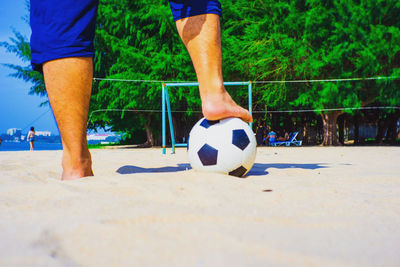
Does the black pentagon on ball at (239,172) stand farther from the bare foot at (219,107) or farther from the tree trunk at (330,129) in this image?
the tree trunk at (330,129)

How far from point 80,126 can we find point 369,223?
1598mm

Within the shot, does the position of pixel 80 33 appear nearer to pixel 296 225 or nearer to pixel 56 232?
pixel 56 232

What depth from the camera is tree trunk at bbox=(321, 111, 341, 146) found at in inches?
540

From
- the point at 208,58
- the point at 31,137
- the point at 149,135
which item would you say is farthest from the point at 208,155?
the point at 149,135

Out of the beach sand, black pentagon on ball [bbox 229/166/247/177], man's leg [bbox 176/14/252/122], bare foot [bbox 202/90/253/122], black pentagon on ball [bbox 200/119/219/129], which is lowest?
black pentagon on ball [bbox 229/166/247/177]

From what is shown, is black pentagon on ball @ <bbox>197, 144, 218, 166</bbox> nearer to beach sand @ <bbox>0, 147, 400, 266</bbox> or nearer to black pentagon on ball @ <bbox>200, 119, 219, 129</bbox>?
black pentagon on ball @ <bbox>200, 119, 219, 129</bbox>

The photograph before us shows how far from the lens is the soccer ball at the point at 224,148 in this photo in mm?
2340

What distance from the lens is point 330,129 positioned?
14.0 metres

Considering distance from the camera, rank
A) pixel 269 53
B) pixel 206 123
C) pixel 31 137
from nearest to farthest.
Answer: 1. pixel 206 123
2. pixel 31 137
3. pixel 269 53

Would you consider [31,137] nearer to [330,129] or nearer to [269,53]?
[269,53]

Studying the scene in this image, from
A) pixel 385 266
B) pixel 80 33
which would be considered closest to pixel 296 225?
pixel 385 266

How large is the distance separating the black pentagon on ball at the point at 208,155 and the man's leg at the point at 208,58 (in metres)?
0.24

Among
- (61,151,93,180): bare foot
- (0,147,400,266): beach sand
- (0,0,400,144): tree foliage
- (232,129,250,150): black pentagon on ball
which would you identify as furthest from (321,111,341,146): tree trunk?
(61,151,93,180): bare foot

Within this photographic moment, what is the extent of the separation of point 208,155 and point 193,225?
4.09 feet
